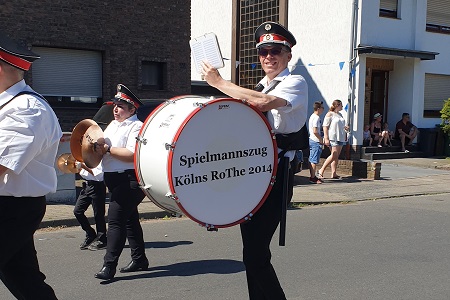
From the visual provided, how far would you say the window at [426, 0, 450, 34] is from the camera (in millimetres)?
21091

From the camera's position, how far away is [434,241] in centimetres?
788

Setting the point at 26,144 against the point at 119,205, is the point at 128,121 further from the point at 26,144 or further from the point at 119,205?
the point at 26,144

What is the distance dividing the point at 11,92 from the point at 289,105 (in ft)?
5.49

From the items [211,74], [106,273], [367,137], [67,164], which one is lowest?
[106,273]

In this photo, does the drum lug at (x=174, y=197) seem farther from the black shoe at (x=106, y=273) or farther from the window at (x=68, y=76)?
the window at (x=68, y=76)

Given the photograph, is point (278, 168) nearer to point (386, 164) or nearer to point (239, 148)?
point (239, 148)

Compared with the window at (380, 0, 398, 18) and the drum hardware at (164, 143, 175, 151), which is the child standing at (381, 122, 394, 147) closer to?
the window at (380, 0, 398, 18)

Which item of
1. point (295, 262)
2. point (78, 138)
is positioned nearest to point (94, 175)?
point (78, 138)

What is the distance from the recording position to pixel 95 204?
7.07m

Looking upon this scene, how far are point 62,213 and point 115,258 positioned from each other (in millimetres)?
3554

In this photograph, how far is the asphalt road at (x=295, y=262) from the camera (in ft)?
18.5

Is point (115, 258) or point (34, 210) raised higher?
point (34, 210)

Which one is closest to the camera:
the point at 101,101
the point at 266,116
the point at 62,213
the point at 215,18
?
the point at 266,116

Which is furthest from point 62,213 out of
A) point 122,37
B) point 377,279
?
point 122,37
